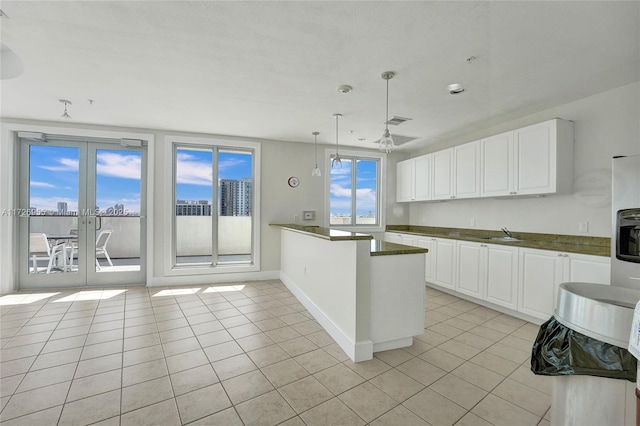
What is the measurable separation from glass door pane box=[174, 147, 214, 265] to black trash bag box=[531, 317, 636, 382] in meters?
4.76

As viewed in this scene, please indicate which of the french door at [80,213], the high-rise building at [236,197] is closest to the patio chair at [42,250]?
the french door at [80,213]

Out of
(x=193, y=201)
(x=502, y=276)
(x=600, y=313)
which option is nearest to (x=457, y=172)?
(x=502, y=276)

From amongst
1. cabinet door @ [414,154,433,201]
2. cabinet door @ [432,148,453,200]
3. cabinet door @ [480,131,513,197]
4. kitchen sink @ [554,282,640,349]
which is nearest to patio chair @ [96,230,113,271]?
cabinet door @ [414,154,433,201]

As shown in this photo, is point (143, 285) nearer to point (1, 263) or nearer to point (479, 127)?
point (1, 263)

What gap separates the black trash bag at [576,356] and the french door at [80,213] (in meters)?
5.25

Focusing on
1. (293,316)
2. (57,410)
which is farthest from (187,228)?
(57,410)

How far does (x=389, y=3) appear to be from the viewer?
5.86 feet

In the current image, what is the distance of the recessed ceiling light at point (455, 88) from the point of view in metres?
2.90

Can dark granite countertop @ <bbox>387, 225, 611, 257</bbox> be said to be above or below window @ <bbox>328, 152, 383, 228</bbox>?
below

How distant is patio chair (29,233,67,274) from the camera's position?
4.34 m

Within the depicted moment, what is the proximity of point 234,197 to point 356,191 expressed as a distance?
2436mm

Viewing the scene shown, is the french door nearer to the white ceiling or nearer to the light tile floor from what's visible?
the white ceiling

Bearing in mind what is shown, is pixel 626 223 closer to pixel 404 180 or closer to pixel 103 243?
pixel 404 180

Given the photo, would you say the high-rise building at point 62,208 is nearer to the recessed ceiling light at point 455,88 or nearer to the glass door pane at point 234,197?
the glass door pane at point 234,197
